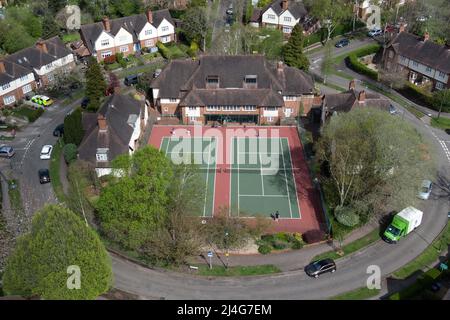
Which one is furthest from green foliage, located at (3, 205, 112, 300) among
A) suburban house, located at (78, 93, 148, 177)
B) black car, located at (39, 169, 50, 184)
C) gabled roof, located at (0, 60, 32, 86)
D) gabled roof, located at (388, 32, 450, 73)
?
gabled roof, located at (388, 32, 450, 73)

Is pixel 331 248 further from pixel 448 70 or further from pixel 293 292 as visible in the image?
pixel 448 70

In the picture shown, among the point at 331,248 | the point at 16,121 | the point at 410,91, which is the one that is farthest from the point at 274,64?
the point at 16,121

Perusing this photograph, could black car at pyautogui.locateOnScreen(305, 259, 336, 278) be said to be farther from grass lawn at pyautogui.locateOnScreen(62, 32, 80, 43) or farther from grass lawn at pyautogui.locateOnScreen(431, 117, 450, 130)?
grass lawn at pyautogui.locateOnScreen(62, 32, 80, 43)

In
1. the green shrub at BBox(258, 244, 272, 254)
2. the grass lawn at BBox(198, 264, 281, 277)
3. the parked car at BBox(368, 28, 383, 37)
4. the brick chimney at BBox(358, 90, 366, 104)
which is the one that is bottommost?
the grass lawn at BBox(198, 264, 281, 277)


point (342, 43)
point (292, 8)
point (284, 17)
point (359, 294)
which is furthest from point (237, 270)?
point (292, 8)

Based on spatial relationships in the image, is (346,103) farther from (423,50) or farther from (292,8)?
(292,8)

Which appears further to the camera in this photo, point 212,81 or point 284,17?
point 284,17

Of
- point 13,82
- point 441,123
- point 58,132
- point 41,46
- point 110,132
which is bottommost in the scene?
point 441,123

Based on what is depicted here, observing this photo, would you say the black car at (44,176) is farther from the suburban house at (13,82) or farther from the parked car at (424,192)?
the parked car at (424,192)
